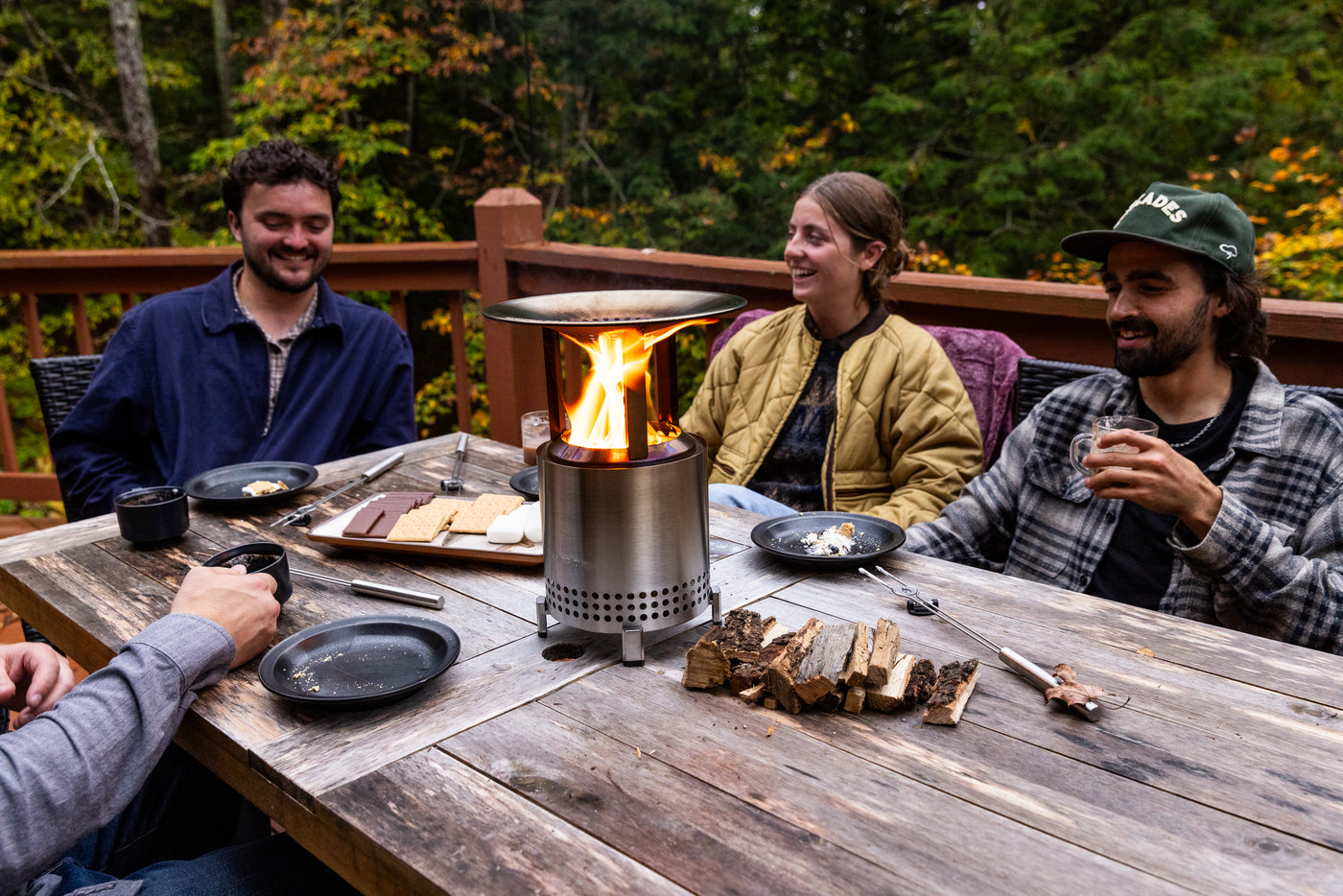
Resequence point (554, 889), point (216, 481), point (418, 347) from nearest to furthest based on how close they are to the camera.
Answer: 1. point (554, 889)
2. point (216, 481)
3. point (418, 347)

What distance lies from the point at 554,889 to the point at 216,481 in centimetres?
181

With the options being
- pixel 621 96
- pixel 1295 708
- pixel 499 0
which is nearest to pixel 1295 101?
pixel 621 96

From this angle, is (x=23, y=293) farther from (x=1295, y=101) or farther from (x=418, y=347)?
(x=1295, y=101)

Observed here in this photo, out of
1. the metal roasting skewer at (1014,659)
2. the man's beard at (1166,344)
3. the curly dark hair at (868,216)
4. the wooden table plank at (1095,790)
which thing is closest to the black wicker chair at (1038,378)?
the man's beard at (1166,344)

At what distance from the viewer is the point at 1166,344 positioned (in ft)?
6.81

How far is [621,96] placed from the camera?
31.2 feet

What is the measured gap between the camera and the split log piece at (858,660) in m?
1.30

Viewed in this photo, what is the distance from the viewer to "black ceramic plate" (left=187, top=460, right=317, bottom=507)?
226cm

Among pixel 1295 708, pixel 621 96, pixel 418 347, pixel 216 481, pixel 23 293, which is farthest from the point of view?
pixel 418 347

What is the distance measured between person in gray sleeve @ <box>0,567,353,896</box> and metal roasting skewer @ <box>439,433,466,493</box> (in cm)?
76

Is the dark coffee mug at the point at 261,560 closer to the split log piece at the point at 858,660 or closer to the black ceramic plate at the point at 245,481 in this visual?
the black ceramic plate at the point at 245,481

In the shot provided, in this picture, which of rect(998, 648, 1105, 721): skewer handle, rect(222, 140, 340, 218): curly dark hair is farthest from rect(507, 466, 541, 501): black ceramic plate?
rect(222, 140, 340, 218): curly dark hair

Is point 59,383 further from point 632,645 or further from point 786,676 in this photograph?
point 786,676

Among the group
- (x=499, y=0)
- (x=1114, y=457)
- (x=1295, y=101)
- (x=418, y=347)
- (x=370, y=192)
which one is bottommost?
(x=418, y=347)
